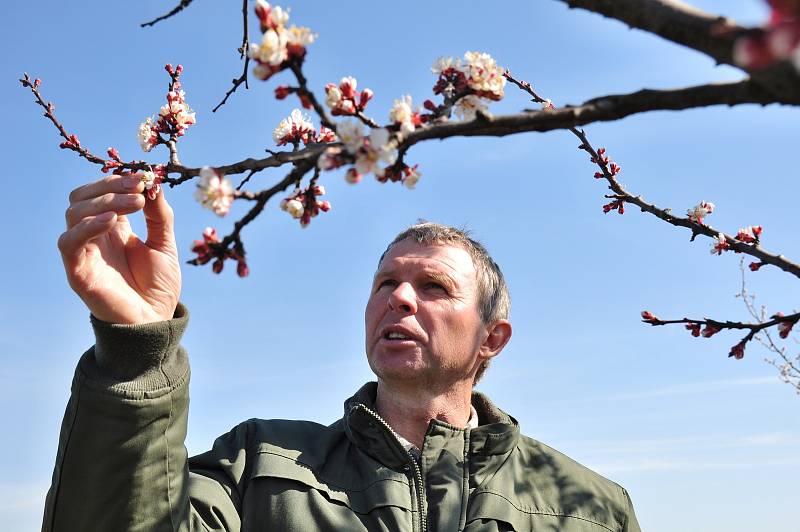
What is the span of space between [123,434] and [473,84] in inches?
59.0

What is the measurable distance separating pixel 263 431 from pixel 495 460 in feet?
3.44

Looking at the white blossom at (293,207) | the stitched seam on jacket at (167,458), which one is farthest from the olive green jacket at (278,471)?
the white blossom at (293,207)

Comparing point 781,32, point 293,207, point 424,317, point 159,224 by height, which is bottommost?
point 781,32

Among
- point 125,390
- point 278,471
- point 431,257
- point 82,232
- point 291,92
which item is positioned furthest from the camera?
point 431,257

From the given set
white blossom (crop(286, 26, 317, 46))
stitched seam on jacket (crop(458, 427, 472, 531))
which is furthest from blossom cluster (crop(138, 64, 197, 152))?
stitched seam on jacket (crop(458, 427, 472, 531))

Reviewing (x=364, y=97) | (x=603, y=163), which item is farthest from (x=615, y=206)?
(x=364, y=97)

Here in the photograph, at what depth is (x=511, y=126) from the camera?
1346mm

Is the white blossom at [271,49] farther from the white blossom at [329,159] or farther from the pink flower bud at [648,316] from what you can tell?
the pink flower bud at [648,316]

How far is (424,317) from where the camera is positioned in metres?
3.40

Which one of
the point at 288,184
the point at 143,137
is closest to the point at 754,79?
the point at 288,184

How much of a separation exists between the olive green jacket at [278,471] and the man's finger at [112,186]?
0.40 meters

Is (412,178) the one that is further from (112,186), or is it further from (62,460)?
(62,460)

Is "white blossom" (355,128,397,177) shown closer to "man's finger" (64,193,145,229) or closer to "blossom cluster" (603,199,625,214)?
"man's finger" (64,193,145,229)

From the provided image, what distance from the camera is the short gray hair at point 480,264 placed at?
374cm
